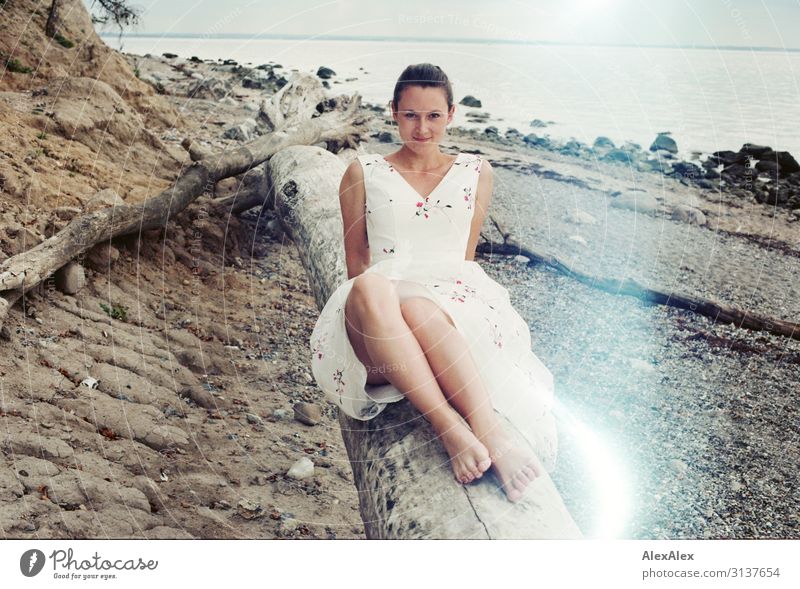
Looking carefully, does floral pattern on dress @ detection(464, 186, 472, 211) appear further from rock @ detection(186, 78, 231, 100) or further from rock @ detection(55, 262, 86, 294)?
rock @ detection(186, 78, 231, 100)

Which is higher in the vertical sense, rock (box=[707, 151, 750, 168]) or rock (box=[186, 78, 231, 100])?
rock (box=[186, 78, 231, 100])

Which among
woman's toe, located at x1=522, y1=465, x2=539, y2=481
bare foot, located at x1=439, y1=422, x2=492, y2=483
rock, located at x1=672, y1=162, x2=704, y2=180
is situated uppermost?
rock, located at x1=672, y1=162, x2=704, y2=180

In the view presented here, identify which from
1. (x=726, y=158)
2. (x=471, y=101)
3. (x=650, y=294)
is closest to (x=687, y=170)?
(x=726, y=158)

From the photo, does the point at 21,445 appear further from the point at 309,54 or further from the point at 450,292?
the point at 309,54

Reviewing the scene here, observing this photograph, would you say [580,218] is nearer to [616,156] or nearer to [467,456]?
[616,156]

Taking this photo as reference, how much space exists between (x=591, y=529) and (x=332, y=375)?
2.64ft

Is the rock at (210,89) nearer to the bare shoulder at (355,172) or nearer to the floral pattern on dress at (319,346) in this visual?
the bare shoulder at (355,172)

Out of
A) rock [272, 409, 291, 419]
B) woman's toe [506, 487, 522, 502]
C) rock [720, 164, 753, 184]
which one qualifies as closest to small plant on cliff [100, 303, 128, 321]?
rock [272, 409, 291, 419]

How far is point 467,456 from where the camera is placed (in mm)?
1432

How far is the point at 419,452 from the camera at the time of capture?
1523 mm

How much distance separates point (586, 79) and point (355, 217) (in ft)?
3.34

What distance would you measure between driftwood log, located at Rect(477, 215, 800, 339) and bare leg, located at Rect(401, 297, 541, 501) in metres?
1.53

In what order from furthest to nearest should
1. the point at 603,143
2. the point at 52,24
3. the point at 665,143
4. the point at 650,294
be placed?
the point at 52,24 < the point at 603,143 < the point at 665,143 < the point at 650,294

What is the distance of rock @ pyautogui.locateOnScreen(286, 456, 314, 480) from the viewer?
2.06 meters
